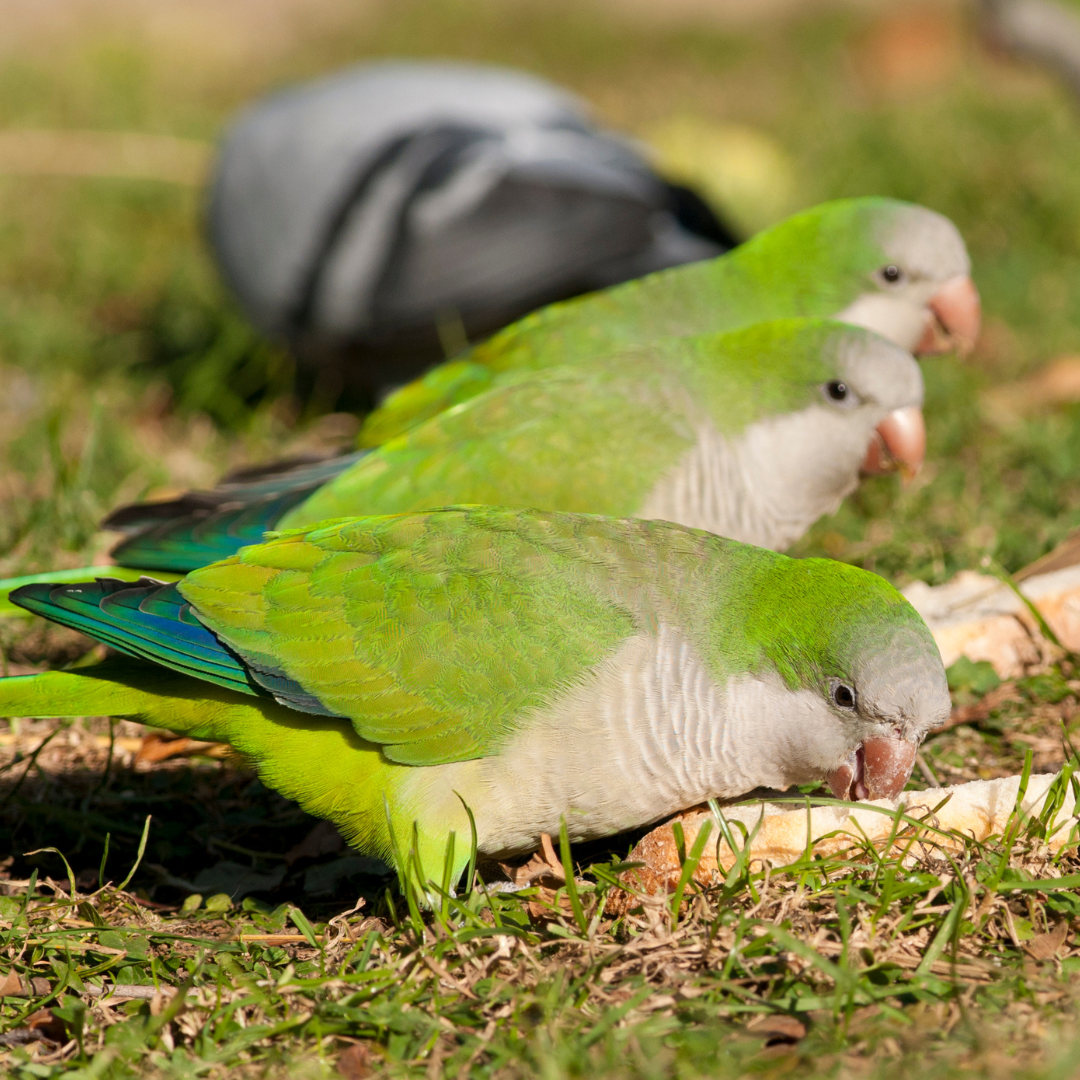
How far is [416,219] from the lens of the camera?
5363 mm

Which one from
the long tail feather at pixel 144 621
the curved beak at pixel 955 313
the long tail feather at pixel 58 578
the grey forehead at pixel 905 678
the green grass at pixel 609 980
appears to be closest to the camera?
the green grass at pixel 609 980

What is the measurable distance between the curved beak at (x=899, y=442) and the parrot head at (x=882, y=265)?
69cm

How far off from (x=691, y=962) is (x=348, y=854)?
1.07 meters

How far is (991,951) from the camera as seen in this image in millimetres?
2215

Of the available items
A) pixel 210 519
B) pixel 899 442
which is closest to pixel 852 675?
pixel 899 442

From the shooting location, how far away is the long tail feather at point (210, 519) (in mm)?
3207

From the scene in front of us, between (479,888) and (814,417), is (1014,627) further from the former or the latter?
(479,888)

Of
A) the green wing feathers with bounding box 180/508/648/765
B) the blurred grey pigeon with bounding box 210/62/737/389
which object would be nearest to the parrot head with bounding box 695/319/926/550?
the green wing feathers with bounding box 180/508/648/765

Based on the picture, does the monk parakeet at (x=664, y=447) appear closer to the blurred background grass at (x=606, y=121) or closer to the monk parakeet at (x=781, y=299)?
the monk parakeet at (x=781, y=299)

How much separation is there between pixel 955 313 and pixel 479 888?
2.54 meters

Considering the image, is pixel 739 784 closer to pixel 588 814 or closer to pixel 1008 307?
pixel 588 814

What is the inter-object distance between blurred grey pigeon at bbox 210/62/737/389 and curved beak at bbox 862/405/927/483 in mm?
2261

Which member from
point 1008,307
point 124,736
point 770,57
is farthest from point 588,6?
point 124,736

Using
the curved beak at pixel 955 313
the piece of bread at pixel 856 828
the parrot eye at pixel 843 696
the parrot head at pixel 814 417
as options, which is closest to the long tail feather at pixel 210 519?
the parrot head at pixel 814 417
